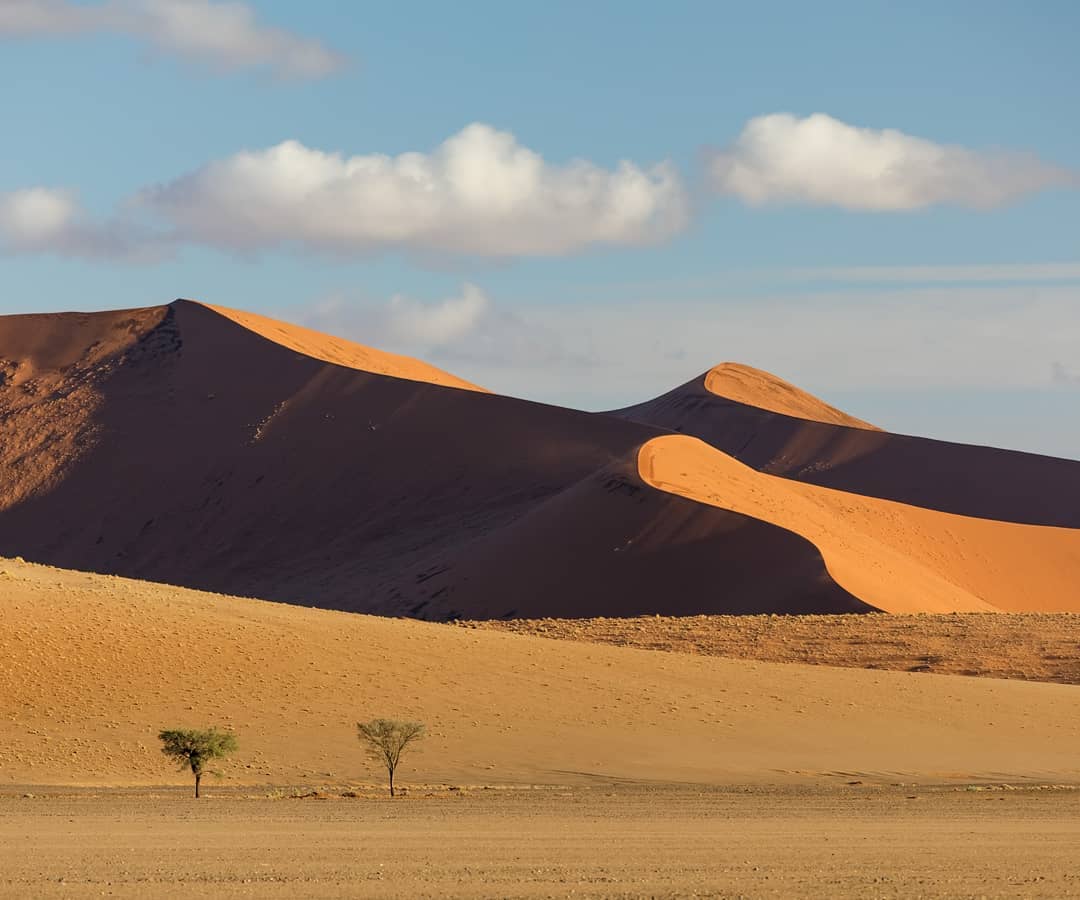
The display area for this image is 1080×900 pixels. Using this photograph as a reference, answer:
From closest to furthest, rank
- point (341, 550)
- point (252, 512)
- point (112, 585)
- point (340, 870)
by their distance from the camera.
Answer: point (340, 870)
point (112, 585)
point (341, 550)
point (252, 512)

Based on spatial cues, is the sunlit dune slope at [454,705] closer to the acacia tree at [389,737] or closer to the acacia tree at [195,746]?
the acacia tree at [389,737]

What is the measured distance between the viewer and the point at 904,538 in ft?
214

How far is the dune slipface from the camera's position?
54.7 m

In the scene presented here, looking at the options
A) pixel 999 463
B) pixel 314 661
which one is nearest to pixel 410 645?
pixel 314 661

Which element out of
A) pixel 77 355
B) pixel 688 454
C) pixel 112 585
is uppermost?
pixel 77 355

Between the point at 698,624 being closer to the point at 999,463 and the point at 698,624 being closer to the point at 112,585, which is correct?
the point at 112,585

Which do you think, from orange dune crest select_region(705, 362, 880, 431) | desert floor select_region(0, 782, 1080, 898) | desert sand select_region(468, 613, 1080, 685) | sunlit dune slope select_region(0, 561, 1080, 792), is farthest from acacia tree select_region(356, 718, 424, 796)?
orange dune crest select_region(705, 362, 880, 431)

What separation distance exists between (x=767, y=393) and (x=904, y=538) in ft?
275

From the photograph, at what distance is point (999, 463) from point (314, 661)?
3451 inches

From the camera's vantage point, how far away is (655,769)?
1107 inches

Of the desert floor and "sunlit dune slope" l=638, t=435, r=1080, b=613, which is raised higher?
"sunlit dune slope" l=638, t=435, r=1080, b=613

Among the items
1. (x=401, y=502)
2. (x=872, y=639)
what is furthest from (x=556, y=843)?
(x=401, y=502)

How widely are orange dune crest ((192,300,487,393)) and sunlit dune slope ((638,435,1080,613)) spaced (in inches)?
1024

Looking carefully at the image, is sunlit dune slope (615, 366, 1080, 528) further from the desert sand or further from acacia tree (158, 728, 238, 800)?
acacia tree (158, 728, 238, 800)
